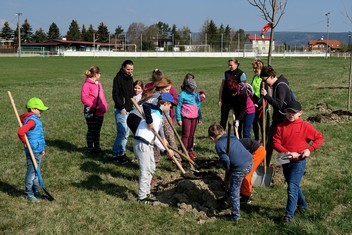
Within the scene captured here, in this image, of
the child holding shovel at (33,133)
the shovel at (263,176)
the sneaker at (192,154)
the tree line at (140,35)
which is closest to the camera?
the child holding shovel at (33,133)

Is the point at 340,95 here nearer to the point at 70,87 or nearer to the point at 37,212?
the point at 70,87

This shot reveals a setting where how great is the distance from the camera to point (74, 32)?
460 ft

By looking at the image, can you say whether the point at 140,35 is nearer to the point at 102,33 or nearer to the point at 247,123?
the point at 102,33

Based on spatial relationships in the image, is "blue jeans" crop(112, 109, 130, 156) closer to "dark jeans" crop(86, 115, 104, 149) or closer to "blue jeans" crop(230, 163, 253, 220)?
"dark jeans" crop(86, 115, 104, 149)

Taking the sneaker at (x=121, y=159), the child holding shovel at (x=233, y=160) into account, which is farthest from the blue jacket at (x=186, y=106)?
the child holding shovel at (x=233, y=160)

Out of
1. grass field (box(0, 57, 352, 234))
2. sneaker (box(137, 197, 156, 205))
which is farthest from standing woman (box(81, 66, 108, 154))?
sneaker (box(137, 197, 156, 205))

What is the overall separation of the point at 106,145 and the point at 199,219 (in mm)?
5012

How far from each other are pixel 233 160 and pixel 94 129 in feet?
14.7

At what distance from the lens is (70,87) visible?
2455cm

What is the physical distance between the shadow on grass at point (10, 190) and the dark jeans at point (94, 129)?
7.78 feet

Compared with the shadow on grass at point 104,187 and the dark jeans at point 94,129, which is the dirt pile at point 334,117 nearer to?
the dark jeans at point 94,129

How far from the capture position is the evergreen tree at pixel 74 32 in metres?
138

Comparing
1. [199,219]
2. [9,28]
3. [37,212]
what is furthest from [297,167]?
[9,28]

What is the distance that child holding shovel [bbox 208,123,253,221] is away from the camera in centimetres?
577
